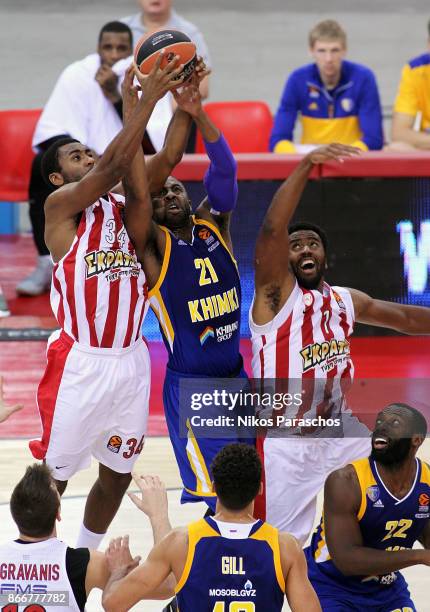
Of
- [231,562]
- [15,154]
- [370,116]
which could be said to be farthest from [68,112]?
[231,562]

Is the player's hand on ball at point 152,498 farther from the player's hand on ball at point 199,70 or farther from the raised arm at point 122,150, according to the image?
the player's hand on ball at point 199,70

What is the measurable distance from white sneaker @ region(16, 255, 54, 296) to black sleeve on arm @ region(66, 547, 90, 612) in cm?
705

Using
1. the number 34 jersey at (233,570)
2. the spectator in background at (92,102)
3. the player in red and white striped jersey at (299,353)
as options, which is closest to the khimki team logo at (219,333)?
the player in red and white striped jersey at (299,353)

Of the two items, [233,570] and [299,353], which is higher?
[299,353]

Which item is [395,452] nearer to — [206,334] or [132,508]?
[206,334]

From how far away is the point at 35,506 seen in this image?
4246mm

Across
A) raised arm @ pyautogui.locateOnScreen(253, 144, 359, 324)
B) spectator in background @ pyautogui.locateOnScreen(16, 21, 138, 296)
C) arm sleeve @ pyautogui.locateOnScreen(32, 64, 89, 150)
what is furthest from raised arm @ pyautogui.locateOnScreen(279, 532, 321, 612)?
arm sleeve @ pyautogui.locateOnScreen(32, 64, 89, 150)

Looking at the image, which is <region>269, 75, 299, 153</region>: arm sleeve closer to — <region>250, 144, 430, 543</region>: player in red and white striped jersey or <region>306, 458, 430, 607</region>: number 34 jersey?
<region>250, 144, 430, 543</region>: player in red and white striped jersey

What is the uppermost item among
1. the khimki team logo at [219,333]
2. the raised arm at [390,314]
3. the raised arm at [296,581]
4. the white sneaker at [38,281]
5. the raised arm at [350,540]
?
the khimki team logo at [219,333]

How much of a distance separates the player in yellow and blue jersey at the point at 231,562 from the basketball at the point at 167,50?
197 cm

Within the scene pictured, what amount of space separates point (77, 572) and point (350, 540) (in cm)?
122

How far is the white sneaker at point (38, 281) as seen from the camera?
37.0ft

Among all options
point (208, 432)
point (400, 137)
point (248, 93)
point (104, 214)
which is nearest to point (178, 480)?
point (208, 432)

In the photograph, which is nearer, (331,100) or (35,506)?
(35,506)
